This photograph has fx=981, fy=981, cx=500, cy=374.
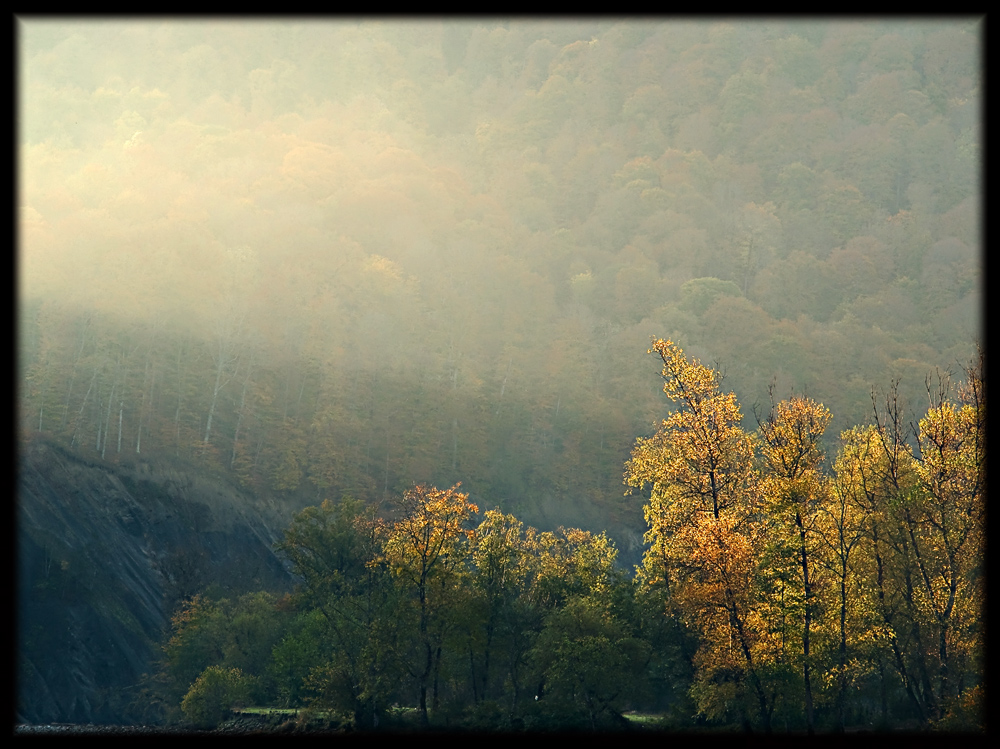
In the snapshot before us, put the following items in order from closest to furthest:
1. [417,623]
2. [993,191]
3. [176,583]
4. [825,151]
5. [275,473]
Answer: [993,191] → [417,623] → [176,583] → [275,473] → [825,151]

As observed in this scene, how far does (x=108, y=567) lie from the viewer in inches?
2119

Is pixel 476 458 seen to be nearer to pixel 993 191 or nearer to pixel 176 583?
pixel 176 583

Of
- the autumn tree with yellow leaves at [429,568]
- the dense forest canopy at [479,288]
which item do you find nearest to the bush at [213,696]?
the autumn tree with yellow leaves at [429,568]

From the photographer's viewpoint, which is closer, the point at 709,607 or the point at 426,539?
the point at 709,607

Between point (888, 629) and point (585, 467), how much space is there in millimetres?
63276

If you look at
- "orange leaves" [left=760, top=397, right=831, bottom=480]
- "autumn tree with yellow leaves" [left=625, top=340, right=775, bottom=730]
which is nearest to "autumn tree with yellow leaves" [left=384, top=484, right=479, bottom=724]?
"autumn tree with yellow leaves" [left=625, top=340, right=775, bottom=730]

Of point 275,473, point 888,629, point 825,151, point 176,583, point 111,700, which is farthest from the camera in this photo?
point 825,151

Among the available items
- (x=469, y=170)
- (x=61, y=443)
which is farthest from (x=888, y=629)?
(x=469, y=170)

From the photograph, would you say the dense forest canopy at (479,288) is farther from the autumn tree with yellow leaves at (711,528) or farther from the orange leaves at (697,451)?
the autumn tree with yellow leaves at (711,528)

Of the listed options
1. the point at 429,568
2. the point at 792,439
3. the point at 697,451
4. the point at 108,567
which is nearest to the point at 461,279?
the point at 108,567

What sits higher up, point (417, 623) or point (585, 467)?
point (585, 467)

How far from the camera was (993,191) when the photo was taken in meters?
3.90

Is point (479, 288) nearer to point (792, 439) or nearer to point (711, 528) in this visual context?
point (792, 439)

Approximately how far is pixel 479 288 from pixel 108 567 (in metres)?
83.9
